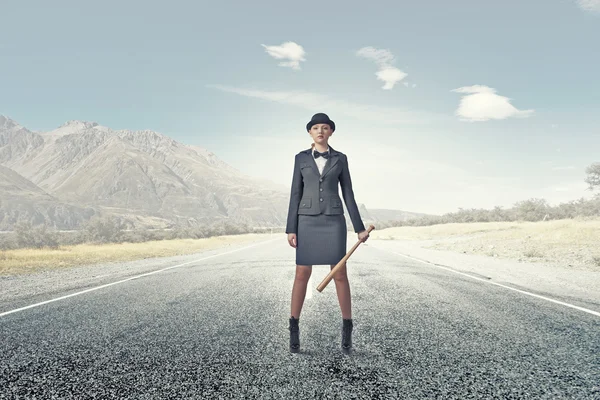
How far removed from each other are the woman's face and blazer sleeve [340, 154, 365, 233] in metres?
0.30

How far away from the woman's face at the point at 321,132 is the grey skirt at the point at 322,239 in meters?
0.74

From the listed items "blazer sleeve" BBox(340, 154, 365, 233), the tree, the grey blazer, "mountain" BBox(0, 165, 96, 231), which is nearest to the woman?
the grey blazer

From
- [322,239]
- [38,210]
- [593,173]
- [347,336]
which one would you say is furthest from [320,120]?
[38,210]

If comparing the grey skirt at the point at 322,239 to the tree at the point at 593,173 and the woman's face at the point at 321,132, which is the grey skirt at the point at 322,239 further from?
the tree at the point at 593,173

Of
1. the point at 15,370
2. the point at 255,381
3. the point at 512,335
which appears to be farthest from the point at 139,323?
the point at 512,335

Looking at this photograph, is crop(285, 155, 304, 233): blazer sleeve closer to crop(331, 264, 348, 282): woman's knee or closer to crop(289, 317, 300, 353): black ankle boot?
crop(331, 264, 348, 282): woman's knee

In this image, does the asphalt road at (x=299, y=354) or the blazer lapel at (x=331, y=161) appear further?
the blazer lapel at (x=331, y=161)

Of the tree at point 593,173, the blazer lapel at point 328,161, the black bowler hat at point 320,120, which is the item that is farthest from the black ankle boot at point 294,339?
the tree at point 593,173

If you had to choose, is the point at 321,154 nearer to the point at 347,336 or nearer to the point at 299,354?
the point at 347,336

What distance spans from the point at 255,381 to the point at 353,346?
1.25 metres

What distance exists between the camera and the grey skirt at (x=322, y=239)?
3949 mm

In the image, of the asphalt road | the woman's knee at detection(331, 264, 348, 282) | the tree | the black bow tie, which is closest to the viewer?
the asphalt road

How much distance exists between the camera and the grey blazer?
398 centimetres

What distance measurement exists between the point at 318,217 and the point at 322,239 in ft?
0.70
